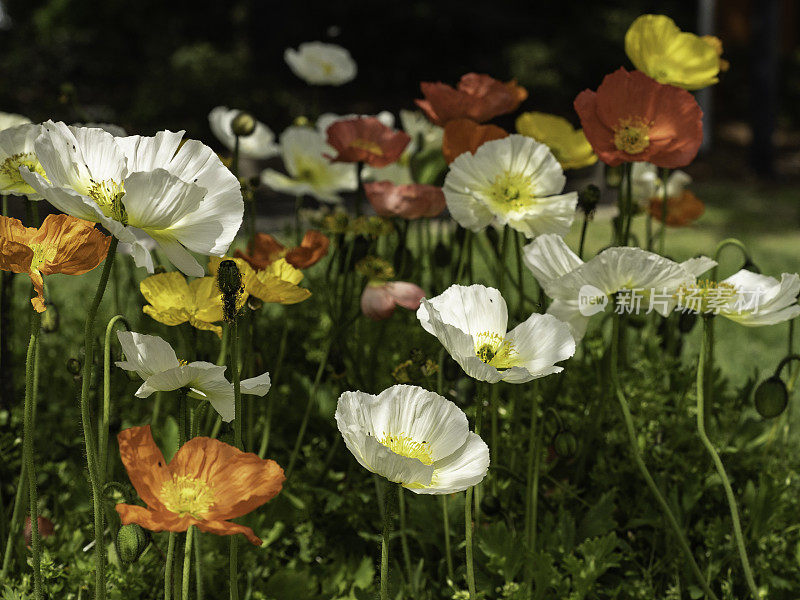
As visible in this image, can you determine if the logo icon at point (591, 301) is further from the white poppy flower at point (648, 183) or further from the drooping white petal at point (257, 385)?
the white poppy flower at point (648, 183)

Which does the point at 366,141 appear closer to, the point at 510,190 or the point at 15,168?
the point at 510,190

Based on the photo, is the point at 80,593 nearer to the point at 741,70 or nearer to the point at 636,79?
the point at 636,79

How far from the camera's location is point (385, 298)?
1457 mm

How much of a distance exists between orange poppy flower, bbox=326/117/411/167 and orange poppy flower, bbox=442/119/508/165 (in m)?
0.18

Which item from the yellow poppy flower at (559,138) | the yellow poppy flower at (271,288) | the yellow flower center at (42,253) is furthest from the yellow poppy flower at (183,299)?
the yellow poppy flower at (559,138)

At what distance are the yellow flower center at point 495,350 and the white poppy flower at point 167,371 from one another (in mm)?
242

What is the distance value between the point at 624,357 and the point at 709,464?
0.93 feet

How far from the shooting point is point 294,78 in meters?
9.32

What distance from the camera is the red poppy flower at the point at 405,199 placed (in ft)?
4.91

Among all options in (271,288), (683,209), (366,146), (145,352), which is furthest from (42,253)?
(683,209)

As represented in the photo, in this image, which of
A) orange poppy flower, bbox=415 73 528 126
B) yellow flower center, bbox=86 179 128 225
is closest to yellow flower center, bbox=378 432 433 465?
yellow flower center, bbox=86 179 128 225

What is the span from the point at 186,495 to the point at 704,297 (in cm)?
66

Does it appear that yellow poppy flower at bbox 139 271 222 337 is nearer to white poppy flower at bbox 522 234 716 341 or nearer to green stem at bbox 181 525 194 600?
green stem at bbox 181 525 194 600

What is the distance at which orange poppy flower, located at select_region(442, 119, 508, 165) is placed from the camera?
1400 mm
